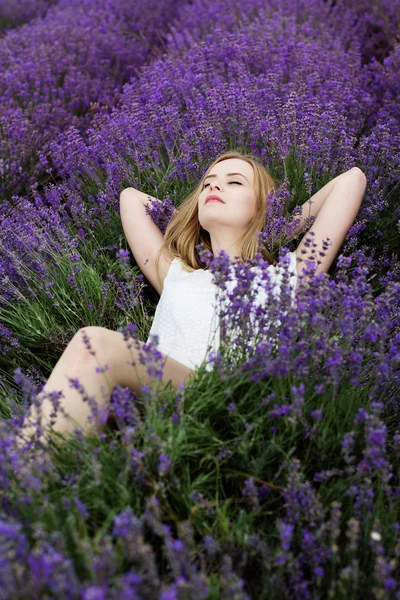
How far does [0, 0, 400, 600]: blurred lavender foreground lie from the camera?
1.54 meters

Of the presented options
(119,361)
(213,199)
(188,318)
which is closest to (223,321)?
(119,361)

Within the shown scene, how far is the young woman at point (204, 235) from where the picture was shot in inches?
99.1

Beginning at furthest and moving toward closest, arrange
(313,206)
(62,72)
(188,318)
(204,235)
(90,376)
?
(62,72)
(204,235)
(313,206)
(188,318)
(90,376)

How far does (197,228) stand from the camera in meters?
2.96

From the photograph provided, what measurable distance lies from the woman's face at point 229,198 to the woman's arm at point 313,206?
0.64 ft

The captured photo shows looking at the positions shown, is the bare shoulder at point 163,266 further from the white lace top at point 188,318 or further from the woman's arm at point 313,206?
the woman's arm at point 313,206

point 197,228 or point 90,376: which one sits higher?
point 197,228

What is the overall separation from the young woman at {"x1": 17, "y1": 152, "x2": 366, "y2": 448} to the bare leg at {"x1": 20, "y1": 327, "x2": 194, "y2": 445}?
0.05ft

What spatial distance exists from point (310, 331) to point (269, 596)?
30.2 inches

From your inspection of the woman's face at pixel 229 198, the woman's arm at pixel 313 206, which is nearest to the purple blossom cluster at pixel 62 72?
the woman's face at pixel 229 198

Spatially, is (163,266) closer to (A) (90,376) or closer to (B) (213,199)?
(B) (213,199)

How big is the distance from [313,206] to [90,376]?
135cm

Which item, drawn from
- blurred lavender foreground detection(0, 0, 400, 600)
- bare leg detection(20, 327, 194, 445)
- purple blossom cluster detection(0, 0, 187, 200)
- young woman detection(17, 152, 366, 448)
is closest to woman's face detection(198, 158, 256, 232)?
young woman detection(17, 152, 366, 448)

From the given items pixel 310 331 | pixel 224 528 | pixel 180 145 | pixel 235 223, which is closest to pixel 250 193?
pixel 235 223
